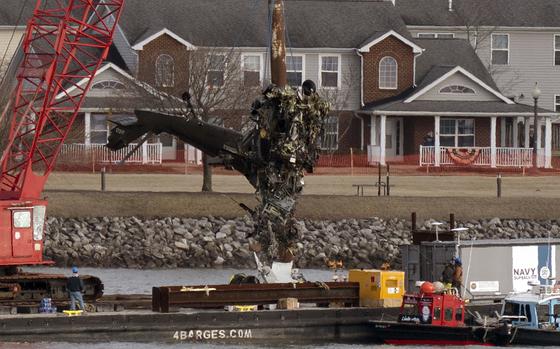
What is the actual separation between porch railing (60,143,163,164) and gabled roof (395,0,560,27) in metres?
23.9

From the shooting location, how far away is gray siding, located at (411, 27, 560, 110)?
104438 millimetres

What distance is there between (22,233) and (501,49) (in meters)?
60.4

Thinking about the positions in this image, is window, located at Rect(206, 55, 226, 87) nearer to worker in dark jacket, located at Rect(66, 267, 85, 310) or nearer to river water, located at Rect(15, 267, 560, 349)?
river water, located at Rect(15, 267, 560, 349)

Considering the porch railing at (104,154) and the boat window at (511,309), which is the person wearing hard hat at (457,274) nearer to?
the boat window at (511,309)

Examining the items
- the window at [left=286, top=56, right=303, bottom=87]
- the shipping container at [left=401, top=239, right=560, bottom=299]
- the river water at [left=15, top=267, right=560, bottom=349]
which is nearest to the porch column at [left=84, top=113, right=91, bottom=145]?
the window at [left=286, top=56, right=303, bottom=87]

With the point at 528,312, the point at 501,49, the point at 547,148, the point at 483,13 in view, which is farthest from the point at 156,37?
the point at 528,312

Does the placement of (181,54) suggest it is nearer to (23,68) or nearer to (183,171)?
(183,171)

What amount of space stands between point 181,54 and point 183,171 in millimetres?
5885

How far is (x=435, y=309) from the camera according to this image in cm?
4631

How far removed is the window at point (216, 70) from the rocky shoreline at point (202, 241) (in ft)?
33.7

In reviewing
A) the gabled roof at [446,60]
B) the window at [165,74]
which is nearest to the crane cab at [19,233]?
the window at [165,74]

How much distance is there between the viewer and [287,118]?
4784 cm

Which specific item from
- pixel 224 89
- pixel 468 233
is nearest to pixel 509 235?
pixel 468 233

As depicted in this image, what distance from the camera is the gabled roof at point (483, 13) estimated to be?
10506 centimetres
